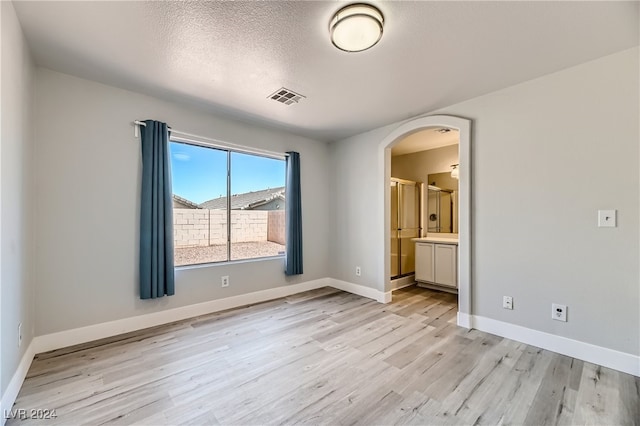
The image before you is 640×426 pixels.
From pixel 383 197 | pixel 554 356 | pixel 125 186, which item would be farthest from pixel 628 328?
pixel 125 186

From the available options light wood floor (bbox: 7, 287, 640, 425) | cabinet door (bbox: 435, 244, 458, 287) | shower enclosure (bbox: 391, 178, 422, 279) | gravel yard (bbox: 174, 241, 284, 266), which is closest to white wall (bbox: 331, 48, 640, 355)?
light wood floor (bbox: 7, 287, 640, 425)

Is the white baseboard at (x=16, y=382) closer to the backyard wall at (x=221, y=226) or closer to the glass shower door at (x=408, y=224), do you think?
Result: the backyard wall at (x=221, y=226)

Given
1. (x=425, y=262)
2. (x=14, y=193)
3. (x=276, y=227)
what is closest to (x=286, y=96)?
(x=276, y=227)

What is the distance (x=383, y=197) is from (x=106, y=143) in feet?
10.9

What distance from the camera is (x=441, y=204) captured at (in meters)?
5.00

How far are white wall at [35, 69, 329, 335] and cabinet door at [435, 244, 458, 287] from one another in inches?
141

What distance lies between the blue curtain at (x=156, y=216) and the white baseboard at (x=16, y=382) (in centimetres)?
85

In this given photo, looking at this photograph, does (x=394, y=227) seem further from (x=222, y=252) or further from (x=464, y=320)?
(x=222, y=252)

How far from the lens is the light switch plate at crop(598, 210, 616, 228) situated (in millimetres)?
2199

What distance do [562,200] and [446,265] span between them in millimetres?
2107

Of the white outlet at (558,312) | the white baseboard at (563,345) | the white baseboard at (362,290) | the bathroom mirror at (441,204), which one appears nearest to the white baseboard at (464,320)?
the white baseboard at (563,345)

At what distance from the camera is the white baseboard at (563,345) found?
2.12 metres

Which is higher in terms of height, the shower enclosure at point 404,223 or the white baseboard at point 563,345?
the shower enclosure at point 404,223

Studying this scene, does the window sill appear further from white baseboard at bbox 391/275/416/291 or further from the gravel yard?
white baseboard at bbox 391/275/416/291
